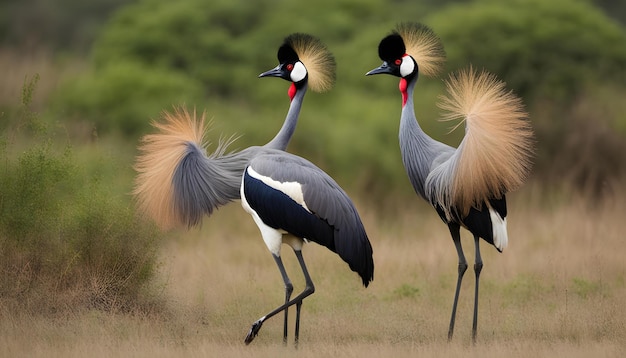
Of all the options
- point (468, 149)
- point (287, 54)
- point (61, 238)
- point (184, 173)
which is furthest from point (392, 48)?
point (61, 238)

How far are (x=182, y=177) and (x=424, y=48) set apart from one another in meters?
1.94

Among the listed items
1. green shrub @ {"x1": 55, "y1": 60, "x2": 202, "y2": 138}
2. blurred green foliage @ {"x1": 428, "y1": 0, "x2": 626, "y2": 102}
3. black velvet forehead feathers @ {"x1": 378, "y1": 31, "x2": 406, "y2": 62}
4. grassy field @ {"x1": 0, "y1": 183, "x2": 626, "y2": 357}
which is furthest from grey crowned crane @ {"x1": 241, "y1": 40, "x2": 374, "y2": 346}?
blurred green foliage @ {"x1": 428, "y1": 0, "x2": 626, "y2": 102}

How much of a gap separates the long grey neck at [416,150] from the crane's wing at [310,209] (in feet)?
2.06

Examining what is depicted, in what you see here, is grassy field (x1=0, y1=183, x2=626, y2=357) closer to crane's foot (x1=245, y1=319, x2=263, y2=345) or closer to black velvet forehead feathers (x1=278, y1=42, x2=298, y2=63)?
crane's foot (x1=245, y1=319, x2=263, y2=345)

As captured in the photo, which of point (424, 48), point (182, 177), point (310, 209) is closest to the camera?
point (310, 209)

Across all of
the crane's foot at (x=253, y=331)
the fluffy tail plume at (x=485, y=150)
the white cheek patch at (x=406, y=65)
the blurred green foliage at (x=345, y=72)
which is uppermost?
the blurred green foliage at (x=345, y=72)

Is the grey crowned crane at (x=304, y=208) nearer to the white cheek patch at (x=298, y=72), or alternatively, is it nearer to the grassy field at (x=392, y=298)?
the grassy field at (x=392, y=298)

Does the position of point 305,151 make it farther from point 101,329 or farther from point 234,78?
point 101,329

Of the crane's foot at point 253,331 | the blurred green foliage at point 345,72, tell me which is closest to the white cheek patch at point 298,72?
the crane's foot at point 253,331

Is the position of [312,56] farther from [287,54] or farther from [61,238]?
[61,238]

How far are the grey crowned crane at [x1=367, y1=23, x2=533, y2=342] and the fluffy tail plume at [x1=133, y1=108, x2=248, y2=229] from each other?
47.4 inches

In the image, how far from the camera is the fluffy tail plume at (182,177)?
6.66 metres

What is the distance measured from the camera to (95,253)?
23.2 feet

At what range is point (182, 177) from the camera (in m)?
6.66
